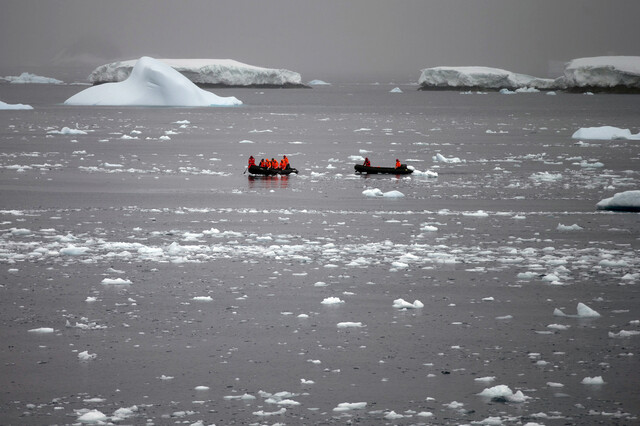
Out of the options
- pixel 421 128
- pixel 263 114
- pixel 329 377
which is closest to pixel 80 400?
pixel 329 377

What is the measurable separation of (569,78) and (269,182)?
8556cm

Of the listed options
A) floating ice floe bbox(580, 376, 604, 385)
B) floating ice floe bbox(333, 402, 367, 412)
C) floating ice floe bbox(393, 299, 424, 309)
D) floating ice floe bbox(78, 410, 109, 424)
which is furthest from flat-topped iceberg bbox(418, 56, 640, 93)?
floating ice floe bbox(78, 410, 109, 424)

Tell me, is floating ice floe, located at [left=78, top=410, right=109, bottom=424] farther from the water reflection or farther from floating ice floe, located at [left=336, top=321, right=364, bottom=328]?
the water reflection

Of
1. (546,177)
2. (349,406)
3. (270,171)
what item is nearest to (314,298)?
(349,406)

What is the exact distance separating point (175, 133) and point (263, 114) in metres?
22.6

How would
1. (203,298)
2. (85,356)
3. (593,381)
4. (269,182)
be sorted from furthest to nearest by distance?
(269,182)
(203,298)
(85,356)
(593,381)

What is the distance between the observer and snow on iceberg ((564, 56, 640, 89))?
9556 cm

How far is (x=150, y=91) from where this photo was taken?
6725cm

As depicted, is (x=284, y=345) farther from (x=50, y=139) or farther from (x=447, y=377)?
(x=50, y=139)

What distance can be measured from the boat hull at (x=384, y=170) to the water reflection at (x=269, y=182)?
2037 millimetres

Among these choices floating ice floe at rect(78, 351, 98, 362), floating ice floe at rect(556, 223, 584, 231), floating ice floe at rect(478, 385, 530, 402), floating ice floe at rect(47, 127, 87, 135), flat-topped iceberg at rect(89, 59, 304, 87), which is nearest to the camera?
floating ice floe at rect(478, 385, 530, 402)

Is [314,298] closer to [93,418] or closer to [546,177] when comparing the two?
[93,418]

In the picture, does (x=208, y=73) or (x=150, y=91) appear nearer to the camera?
(x=150, y=91)

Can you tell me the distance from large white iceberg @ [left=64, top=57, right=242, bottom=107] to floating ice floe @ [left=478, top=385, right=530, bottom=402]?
55.8 meters
